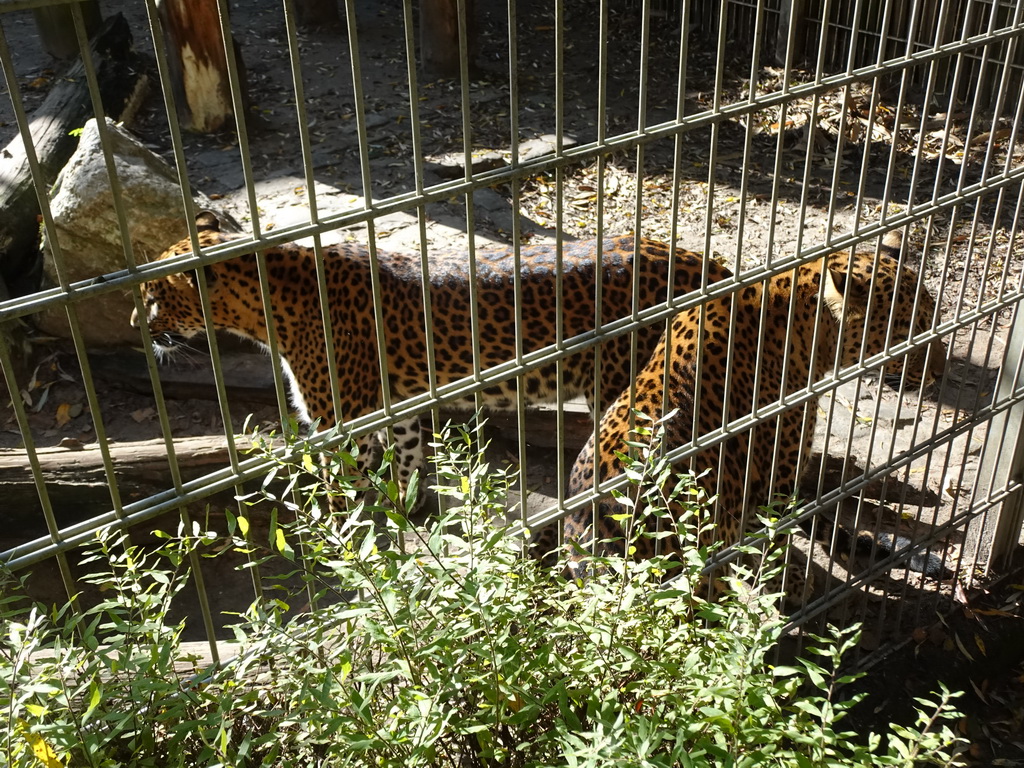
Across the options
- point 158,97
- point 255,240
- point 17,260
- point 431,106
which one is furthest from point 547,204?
point 255,240

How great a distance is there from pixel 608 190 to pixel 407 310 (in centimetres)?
412

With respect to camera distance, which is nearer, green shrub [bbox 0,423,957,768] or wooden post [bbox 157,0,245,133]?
green shrub [bbox 0,423,957,768]

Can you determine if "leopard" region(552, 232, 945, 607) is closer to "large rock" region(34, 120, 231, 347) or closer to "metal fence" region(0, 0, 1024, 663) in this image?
"metal fence" region(0, 0, 1024, 663)

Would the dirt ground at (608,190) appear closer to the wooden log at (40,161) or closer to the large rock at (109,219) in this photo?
the large rock at (109,219)

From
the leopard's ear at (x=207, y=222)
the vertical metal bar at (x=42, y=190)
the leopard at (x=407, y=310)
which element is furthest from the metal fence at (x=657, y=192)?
the leopard's ear at (x=207, y=222)

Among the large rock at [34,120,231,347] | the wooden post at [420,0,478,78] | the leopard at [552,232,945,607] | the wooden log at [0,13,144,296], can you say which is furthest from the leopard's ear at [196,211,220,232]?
the wooden post at [420,0,478,78]

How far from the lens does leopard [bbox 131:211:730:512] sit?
4539mm

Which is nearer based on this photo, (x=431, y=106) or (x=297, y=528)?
(x=297, y=528)

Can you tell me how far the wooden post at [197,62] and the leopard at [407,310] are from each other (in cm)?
538

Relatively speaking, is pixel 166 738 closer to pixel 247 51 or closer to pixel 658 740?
pixel 658 740

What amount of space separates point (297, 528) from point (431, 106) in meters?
8.63

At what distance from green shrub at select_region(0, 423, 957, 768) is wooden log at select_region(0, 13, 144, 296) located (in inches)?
155

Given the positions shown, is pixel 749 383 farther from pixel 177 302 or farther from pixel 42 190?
pixel 42 190

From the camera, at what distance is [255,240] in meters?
2.05
